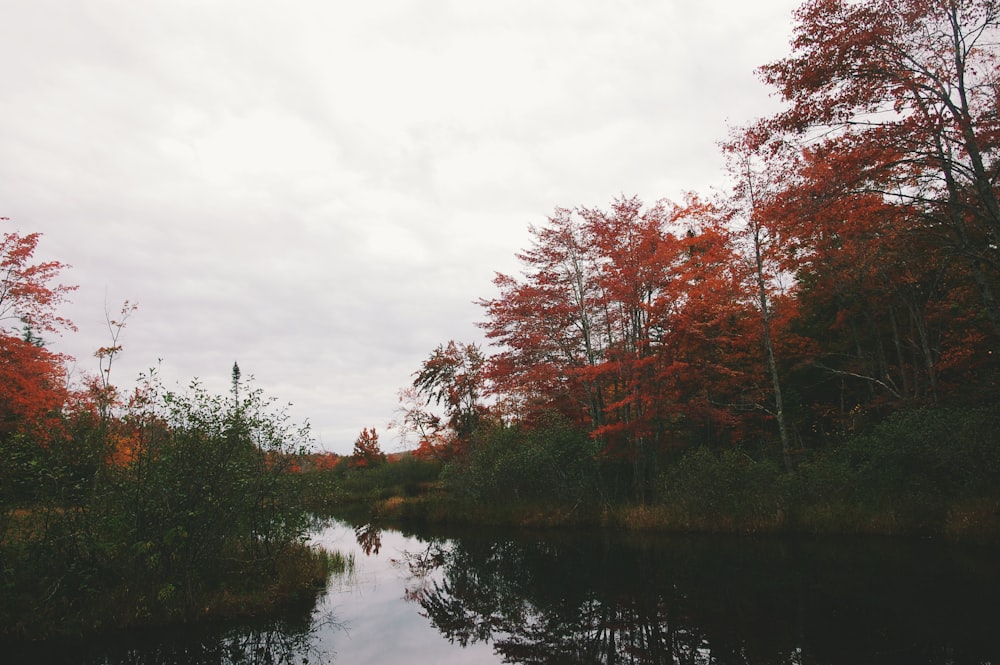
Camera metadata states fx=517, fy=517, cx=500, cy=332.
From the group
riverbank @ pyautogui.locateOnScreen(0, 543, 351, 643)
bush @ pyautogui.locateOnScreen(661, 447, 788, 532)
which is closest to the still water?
riverbank @ pyautogui.locateOnScreen(0, 543, 351, 643)

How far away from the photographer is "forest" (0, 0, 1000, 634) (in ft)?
31.1

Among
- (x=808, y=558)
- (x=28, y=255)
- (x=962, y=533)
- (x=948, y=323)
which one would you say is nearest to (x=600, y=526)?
(x=808, y=558)

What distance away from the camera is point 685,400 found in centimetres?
2225

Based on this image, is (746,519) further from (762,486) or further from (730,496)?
(762,486)

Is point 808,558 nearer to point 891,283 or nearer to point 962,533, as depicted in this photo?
point 962,533

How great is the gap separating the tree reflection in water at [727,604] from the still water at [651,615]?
36 mm

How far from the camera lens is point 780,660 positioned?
6762 mm

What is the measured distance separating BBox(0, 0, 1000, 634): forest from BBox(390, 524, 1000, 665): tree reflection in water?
2974 mm

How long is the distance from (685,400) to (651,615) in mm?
14243

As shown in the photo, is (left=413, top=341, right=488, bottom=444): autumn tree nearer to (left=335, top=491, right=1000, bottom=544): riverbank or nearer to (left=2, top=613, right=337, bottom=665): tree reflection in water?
(left=335, top=491, right=1000, bottom=544): riverbank

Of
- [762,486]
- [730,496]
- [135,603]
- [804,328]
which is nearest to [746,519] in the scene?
[730,496]

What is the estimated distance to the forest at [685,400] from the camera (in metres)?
9.49

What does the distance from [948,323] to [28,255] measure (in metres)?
37.0

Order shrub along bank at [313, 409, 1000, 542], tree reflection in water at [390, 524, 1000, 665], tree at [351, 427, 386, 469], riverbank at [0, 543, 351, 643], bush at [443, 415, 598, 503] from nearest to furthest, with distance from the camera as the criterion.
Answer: tree reflection in water at [390, 524, 1000, 665] < riverbank at [0, 543, 351, 643] < shrub along bank at [313, 409, 1000, 542] < bush at [443, 415, 598, 503] < tree at [351, 427, 386, 469]
